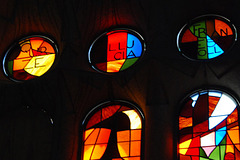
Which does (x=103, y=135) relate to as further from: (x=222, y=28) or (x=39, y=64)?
(x=222, y=28)

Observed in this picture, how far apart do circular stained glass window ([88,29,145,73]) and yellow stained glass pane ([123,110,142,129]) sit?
33.1 inches

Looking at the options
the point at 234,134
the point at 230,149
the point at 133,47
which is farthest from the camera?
the point at 133,47

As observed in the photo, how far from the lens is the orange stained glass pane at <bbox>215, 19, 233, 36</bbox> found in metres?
10.1

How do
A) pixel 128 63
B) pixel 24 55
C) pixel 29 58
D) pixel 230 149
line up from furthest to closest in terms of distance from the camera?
pixel 24 55, pixel 29 58, pixel 128 63, pixel 230 149

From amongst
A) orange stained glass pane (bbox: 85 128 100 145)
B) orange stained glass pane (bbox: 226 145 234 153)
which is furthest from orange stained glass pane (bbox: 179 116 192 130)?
orange stained glass pane (bbox: 85 128 100 145)

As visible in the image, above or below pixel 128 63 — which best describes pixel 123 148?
below

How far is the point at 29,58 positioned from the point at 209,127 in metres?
3.68

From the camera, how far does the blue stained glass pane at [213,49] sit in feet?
32.6

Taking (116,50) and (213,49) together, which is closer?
(213,49)

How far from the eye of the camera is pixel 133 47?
34.8 feet

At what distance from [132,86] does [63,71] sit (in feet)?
3.81

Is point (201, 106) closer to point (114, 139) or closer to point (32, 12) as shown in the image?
point (114, 139)

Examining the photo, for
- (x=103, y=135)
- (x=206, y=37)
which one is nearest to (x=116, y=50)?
(x=206, y=37)

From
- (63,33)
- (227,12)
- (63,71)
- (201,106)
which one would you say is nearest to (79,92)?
(63,71)
